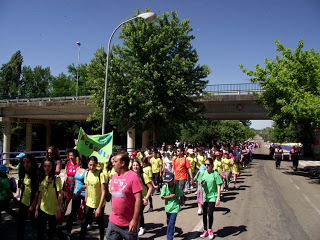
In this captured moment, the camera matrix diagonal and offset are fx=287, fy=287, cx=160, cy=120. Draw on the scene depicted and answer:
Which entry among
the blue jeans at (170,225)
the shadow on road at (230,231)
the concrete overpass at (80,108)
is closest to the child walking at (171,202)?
the blue jeans at (170,225)

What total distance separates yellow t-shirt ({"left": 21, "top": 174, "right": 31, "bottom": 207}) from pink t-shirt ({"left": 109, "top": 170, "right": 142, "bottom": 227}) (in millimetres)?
2370

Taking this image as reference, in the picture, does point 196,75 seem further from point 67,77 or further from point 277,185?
point 67,77

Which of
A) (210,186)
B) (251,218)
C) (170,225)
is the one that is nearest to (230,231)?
(210,186)

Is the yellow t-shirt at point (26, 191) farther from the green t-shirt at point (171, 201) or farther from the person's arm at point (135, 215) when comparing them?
the person's arm at point (135, 215)

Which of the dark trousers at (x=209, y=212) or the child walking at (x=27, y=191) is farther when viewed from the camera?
the dark trousers at (x=209, y=212)

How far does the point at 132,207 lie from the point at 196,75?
1744 cm

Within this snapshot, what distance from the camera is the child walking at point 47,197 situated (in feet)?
17.0

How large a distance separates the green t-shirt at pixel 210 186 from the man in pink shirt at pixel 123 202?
2720 millimetres

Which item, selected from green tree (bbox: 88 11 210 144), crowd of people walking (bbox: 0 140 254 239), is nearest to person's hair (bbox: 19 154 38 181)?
crowd of people walking (bbox: 0 140 254 239)

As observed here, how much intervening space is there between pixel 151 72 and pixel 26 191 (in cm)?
1439

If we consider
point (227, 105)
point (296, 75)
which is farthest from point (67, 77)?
point (296, 75)

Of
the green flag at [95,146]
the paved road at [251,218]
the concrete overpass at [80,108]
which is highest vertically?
the concrete overpass at [80,108]

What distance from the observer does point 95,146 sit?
29.3 ft

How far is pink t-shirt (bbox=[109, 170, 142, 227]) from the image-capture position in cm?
382
